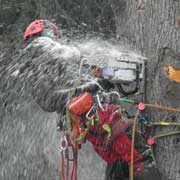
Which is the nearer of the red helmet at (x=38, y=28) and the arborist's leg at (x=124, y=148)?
the arborist's leg at (x=124, y=148)

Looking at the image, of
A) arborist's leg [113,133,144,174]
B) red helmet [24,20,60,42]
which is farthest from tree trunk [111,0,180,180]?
red helmet [24,20,60,42]

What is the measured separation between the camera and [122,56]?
3631mm

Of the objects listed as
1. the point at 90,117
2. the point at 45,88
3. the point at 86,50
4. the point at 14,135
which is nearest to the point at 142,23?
the point at 86,50

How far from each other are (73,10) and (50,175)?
163 inches

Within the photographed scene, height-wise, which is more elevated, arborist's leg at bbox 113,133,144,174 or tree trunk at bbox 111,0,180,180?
tree trunk at bbox 111,0,180,180

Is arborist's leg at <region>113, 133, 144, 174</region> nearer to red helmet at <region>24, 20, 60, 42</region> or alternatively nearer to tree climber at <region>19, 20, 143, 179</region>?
tree climber at <region>19, 20, 143, 179</region>

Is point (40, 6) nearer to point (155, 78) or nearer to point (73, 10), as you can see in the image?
point (73, 10)

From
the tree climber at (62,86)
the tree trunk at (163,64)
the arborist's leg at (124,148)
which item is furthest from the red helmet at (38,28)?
the arborist's leg at (124,148)

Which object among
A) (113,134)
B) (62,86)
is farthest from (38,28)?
(113,134)

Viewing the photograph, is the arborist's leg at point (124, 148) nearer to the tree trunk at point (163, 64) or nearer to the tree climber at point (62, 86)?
the tree climber at point (62, 86)

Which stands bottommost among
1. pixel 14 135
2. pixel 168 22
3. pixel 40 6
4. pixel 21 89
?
pixel 14 135

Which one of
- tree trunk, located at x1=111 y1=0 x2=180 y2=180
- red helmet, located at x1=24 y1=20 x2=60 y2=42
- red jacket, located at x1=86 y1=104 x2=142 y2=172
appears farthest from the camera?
red helmet, located at x1=24 y1=20 x2=60 y2=42

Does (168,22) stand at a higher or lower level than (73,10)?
higher

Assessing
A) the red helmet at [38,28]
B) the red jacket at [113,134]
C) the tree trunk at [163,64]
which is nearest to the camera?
the tree trunk at [163,64]
